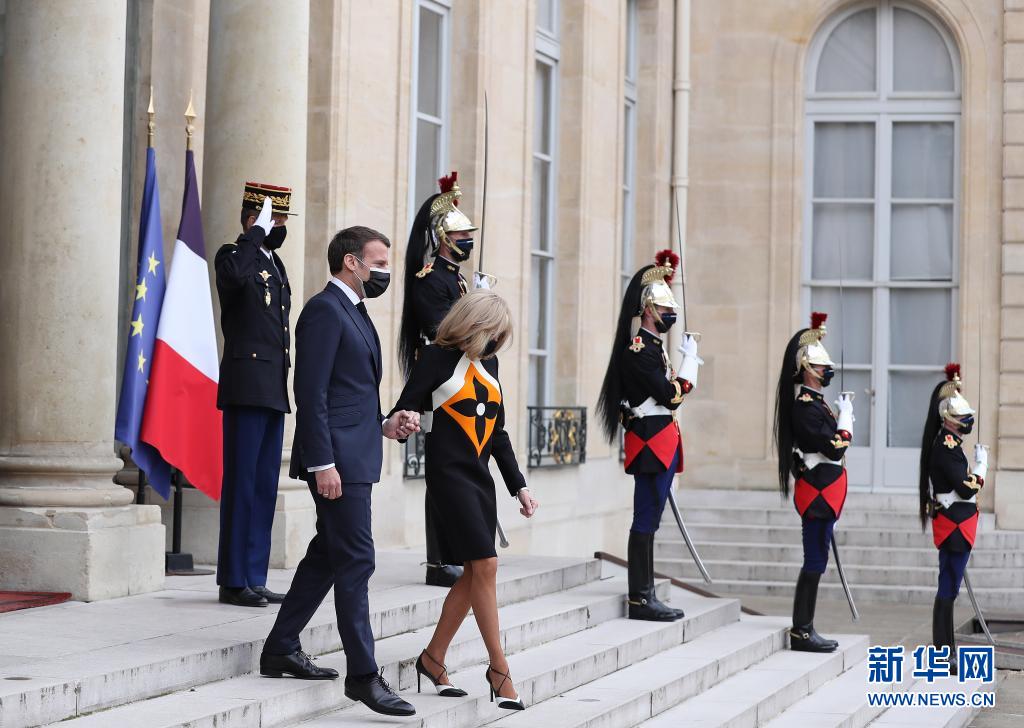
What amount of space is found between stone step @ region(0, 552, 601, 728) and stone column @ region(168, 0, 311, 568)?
0.59 meters

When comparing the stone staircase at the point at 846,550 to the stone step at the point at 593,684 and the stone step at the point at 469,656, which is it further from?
the stone step at the point at 593,684

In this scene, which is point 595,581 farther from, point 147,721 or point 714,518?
point 714,518

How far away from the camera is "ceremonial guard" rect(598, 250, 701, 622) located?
8422mm

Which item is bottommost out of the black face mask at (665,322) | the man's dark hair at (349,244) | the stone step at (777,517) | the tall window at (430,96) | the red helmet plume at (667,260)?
the stone step at (777,517)

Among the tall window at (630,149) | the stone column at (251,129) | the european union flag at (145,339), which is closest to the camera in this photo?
the european union flag at (145,339)

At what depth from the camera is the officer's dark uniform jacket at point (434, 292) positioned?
7.45 meters

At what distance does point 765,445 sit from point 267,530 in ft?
32.2

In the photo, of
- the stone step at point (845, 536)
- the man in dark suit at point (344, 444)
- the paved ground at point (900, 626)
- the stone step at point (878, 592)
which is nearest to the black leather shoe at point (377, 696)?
the man in dark suit at point (344, 444)

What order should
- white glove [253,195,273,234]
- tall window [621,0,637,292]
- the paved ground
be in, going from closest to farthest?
white glove [253,195,273,234] < the paved ground < tall window [621,0,637,292]

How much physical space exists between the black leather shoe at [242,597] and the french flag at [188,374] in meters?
0.84

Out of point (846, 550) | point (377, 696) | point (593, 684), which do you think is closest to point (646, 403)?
point (593, 684)

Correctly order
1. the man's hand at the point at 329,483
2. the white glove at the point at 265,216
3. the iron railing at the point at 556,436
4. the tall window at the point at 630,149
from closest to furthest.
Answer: the man's hand at the point at 329,483, the white glove at the point at 265,216, the iron railing at the point at 556,436, the tall window at the point at 630,149

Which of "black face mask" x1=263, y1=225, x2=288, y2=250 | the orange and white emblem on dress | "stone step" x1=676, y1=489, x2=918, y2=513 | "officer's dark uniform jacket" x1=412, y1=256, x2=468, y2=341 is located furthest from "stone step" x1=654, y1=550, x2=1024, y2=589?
the orange and white emblem on dress

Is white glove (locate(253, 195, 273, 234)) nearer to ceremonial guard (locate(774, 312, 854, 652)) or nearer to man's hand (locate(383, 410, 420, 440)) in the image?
man's hand (locate(383, 410, 420, 440))
